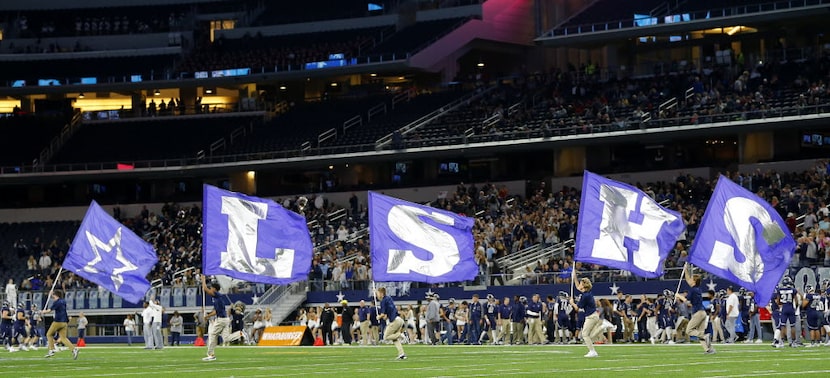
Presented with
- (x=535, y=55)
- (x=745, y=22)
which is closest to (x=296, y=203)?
(x=535, y=55)

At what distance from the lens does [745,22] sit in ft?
193

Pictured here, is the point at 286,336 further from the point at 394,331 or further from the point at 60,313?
the point at 394,331

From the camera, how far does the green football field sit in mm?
22203

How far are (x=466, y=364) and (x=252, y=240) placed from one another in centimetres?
749

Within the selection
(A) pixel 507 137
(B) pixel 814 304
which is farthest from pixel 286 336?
(B) pixel 814 304

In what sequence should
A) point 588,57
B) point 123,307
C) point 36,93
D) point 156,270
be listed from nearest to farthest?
point 123,307
point 156,270
point 588,57
point 36,93

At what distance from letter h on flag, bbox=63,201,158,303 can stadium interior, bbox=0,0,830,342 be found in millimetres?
16859

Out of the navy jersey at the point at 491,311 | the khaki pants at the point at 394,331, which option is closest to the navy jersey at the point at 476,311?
the navy jersey at the point at 491,311

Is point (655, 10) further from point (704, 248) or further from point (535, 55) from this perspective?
point (704, 248)

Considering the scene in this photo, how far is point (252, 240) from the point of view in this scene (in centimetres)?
3119

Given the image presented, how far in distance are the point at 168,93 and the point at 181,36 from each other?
3.40 metres

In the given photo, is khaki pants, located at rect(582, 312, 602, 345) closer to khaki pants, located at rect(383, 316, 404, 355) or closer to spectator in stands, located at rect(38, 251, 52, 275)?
khaki pants, located at rect(383, 316, 404, 355)

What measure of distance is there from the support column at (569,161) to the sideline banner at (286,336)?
63.0 feet

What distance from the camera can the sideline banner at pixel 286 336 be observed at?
45281 millimetres
